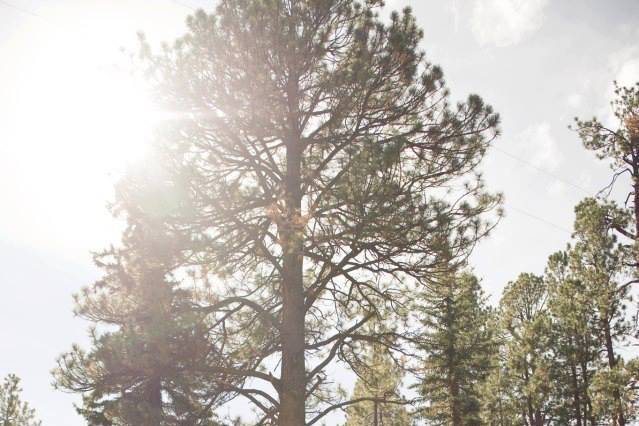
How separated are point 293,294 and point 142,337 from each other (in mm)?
2564

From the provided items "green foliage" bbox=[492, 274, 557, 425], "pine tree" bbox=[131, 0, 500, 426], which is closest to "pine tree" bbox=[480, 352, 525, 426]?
"green foliage" bbox=[492, 274, 557, 425]

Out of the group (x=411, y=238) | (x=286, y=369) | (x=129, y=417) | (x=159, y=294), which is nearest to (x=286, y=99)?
(x=411, y=238)

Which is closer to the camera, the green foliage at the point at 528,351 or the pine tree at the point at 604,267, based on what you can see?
the pine tree at the point at 604,267

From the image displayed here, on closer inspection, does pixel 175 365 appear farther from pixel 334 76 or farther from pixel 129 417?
pixel 334 76

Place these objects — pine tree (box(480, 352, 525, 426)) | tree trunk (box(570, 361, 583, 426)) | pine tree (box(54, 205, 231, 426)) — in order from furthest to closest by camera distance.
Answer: pine tree (box(480, 352, 525, 426)), tree trunk (box(570, 361, 583, 426)), pine tree (box(54, 205, 231, 426))

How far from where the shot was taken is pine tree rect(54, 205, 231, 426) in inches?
277

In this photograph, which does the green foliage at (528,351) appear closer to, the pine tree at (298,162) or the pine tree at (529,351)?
the pine tree at (529,351)

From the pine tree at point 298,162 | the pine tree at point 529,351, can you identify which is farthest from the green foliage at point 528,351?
the pine tree at point 298,162

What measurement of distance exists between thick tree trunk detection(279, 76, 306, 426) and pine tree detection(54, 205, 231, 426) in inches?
50.7

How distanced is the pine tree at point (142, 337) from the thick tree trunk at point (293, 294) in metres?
1.29

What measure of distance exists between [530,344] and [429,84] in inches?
846

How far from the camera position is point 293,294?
27.1 ft

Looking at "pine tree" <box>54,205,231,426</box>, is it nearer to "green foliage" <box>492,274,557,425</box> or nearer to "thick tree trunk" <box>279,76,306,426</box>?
"thick tree trunk" <box>279,76,306,426</box>

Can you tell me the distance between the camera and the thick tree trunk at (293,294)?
24.3 ft
